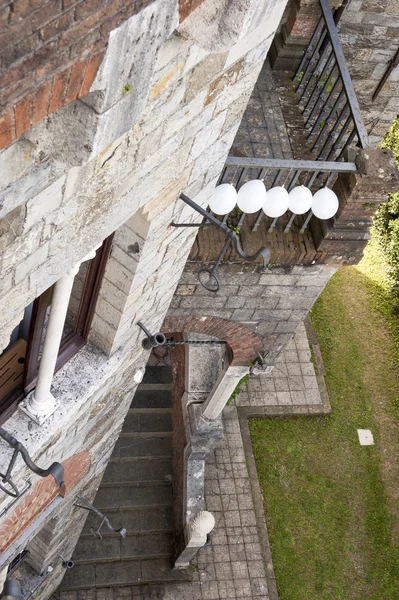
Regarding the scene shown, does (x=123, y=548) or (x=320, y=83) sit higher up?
(x=320, y=83)

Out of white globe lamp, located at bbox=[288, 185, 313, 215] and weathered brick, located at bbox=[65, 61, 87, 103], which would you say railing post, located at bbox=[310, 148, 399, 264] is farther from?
weathered brick, located at bbox=[65, 61, 87, 103]

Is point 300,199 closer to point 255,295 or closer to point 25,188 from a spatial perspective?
point 255,295

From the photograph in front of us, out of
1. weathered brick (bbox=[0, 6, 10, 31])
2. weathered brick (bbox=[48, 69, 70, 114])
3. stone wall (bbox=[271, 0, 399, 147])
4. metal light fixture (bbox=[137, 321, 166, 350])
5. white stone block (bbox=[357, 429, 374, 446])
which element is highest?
stone wall (bbox=[271, 0, 399, 147])

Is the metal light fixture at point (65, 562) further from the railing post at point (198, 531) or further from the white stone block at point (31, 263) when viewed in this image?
the white stone block at point (31, 263)

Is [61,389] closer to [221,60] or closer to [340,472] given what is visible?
[221,60]

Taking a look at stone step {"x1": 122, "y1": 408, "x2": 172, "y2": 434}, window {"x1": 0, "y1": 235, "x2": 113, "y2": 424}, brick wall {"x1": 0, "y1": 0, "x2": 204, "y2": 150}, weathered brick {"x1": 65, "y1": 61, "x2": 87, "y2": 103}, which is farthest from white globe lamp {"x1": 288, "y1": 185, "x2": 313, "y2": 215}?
stone step {"x1": 122, "y1": 408, "x2": 172, "y2": 434}

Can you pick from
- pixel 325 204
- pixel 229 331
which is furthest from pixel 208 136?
Answer: pixel 229 331
